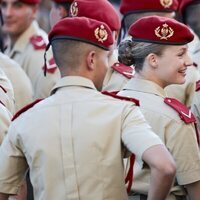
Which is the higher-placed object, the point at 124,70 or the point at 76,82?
the point at 76,82

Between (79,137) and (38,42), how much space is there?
157 inches

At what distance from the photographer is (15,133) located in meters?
4.82

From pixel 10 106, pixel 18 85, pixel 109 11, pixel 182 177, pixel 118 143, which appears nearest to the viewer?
pixel 118 143

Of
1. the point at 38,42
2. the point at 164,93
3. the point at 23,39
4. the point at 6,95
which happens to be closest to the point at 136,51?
the point at 164,93

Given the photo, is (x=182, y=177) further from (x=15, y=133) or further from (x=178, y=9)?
(x=178, y=9)

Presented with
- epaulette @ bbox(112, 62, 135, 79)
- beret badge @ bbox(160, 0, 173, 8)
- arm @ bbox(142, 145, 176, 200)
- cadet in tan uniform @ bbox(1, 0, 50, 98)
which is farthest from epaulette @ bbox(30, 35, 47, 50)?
arm @ bbox(142, 145, 176, 200)

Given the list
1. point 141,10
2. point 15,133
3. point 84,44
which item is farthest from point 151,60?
point 141,10

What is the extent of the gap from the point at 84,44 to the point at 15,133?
549 mm

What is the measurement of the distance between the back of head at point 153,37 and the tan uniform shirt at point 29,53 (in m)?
2.71

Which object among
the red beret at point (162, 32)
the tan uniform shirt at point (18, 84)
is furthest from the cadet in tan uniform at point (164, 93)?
the tan uniform shirt at point (18, 84)

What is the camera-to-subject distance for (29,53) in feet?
27.9

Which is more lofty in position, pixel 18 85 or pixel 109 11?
pixel 109 11

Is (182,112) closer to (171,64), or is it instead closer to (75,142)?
(171,64)

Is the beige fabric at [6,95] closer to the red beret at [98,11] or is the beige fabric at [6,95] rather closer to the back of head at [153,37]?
the red beret at [98,11]
